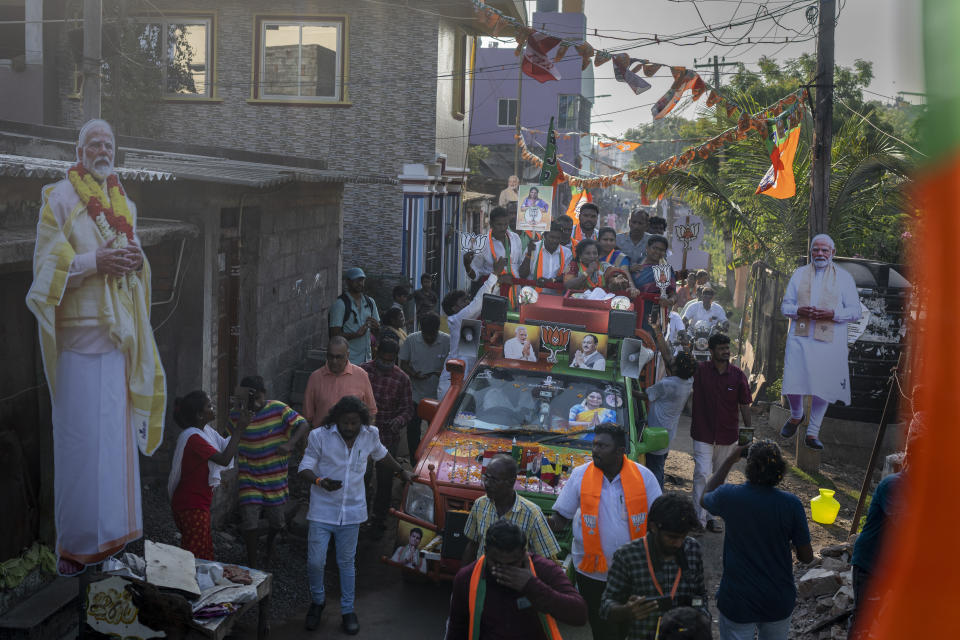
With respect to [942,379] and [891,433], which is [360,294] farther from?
[942,379]

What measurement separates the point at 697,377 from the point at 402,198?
1082cm

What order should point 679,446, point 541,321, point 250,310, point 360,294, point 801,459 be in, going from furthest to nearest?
1. point 679,446
2. point 801,459
3. point 360,294
4. point 250,310
5. point 541,321

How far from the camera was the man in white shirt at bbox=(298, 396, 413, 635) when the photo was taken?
689 centimetres

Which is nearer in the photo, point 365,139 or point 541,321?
point 541,321

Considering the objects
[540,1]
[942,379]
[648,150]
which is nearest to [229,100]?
[942,379]

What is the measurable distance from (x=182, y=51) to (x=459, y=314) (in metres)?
11.7

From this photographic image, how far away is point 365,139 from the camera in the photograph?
19.0 metres

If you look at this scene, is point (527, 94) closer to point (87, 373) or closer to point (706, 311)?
point (706, 311)

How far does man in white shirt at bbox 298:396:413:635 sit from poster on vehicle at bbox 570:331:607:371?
2431 mm

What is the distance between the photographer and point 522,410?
8.29 metres

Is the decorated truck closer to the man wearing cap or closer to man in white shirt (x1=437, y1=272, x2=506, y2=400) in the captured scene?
man in white shirt (x1=437, y1=272, x2=506, y2=400)

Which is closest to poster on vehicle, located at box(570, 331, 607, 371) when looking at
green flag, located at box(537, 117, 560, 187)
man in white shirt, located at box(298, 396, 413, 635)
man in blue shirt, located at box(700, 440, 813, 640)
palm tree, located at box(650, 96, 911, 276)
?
man in white shirt, located at box(298, 396, 413, 635)

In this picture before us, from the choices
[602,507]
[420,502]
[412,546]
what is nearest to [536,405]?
[420,502]

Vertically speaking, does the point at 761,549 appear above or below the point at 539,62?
below
